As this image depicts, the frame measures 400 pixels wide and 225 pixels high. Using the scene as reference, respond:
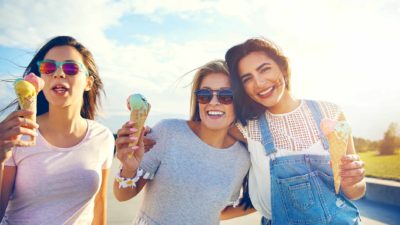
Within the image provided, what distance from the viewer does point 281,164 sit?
2682 millimetres

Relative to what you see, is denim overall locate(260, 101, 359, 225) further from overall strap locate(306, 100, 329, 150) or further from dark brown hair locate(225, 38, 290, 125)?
dark brown hair locate(225, 38, 290, 125)

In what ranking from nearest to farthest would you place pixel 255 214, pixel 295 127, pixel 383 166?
pixel 295 127 < pixel 255 214 < pixel 383 166

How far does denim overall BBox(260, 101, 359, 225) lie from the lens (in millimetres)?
2605

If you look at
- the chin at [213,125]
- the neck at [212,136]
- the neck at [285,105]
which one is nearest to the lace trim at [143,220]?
the neck at [212,136]

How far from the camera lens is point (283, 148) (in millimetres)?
2746

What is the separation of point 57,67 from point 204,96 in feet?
4.08

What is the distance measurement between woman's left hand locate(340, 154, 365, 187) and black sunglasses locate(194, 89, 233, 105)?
1052 mm

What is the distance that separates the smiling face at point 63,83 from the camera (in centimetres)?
263

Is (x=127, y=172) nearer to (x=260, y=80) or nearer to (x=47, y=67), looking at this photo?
(x=47, y=67)

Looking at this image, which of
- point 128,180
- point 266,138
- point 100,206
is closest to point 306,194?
point 266,138

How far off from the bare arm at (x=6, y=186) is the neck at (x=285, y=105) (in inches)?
86.3

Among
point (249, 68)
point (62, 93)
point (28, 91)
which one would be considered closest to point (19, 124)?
point (28, 91)

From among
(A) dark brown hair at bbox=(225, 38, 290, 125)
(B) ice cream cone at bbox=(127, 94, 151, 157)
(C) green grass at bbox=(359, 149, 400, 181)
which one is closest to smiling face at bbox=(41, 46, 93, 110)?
(B) ice cream cone at bbox=(127, 94, 151, 157)

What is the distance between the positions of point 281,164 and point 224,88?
82 centimetres
